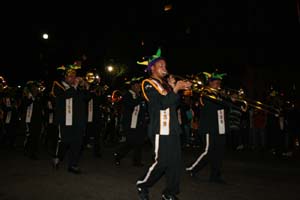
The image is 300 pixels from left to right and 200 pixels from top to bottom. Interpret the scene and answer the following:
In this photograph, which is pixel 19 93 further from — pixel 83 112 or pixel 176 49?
pixel 176 49

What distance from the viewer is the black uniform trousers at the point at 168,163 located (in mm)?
5859

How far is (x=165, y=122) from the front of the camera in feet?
19.5

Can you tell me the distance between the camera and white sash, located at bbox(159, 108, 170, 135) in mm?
5930

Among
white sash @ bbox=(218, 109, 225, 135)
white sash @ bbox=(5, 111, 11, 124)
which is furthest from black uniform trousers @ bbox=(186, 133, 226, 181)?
white sash @ bbox=(5, 111, 11, 124)

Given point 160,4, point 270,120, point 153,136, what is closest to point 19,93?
point 270,120

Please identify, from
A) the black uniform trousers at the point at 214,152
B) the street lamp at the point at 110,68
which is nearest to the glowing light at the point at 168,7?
the street lamp at the point at 110,68

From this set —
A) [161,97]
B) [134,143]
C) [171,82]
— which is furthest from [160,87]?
[134,143]

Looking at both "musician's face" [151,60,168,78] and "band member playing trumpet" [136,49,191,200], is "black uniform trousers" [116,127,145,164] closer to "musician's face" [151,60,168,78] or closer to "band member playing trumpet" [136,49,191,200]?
"band member playing trumpet" [136,49,191,200]

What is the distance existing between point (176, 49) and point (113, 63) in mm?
9660

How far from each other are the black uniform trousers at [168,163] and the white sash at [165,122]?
72 mm

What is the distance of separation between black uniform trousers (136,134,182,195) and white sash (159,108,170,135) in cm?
7

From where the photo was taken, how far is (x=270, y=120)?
13.7 meters

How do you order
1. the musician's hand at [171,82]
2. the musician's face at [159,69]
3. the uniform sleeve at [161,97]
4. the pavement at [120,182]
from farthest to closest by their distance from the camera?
the pavement at [120,182]
the musician's hand at [171,82]
the musician's face at [159,69]
the uniform sleeve at [161,97]

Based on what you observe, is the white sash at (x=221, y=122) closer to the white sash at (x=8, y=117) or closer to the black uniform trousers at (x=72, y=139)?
the black uniform trousers at (x=72, y=139)
